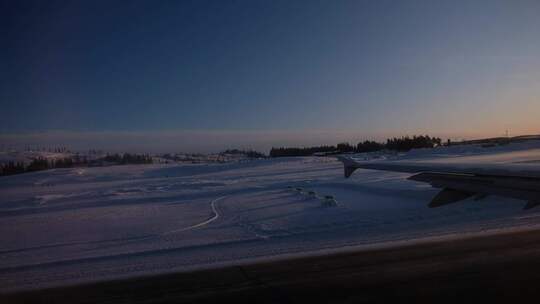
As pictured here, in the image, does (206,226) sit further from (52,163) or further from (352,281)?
(52,163)

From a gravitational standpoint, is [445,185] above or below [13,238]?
above

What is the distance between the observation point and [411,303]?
4.85 m

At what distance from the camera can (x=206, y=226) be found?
1040 cm

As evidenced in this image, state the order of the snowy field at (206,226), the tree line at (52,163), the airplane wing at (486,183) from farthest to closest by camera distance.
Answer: the tree line at (52,163) → the snowy field at (206,226) → the airplane wing at (486,183)

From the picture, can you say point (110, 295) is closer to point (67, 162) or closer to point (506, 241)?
point (506, 241)

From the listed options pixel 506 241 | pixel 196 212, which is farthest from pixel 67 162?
pixel 506 241

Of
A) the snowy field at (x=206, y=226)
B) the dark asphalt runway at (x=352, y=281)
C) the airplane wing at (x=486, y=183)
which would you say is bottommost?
the dark asphalt runway at (x=352, y=281)

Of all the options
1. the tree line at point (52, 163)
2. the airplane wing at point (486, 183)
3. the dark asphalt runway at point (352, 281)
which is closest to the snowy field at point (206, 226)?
the dark asphalt runway at point (352, 281)

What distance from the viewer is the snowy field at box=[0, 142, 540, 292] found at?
24.3ft

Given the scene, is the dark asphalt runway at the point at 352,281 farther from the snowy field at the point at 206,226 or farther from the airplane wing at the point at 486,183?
the airplane wing at the point at 486,183

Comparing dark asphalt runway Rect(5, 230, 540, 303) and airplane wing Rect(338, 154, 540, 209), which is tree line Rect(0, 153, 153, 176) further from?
airplane wing Rect(338, 154, 540, 209)

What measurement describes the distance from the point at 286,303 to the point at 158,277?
2225mm

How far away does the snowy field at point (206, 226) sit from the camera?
740 centimetres

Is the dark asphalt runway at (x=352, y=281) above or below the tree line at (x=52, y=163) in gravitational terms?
below
